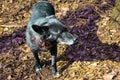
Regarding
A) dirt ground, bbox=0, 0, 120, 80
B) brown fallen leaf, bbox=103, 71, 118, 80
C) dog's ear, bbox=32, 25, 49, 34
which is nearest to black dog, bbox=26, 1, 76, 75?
dog's ear, bbox=32, 25, 49, 34

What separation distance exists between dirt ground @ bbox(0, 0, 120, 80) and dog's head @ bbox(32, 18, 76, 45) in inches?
53.5

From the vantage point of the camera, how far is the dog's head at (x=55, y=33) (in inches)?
235

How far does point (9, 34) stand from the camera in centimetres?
877

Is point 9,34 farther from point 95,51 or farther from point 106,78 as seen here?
point 106,78

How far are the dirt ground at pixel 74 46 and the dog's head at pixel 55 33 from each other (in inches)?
53.5

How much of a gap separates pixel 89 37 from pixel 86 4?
1.62 m

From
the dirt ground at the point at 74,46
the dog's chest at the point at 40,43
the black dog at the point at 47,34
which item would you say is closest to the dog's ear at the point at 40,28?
the black dog at the point at 47,34

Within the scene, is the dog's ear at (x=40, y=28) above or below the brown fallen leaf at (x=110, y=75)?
above

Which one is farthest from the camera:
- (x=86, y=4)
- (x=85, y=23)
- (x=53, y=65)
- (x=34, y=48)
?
(x=86, y=4)

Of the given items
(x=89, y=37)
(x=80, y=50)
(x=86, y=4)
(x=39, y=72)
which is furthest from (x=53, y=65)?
(x=86, y=4)

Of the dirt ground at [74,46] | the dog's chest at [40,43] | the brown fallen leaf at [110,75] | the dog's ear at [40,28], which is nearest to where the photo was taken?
the dog's ear at [40,28]

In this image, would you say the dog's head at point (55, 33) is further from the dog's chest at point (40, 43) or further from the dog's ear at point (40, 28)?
the dog's chest at point (40, 43)

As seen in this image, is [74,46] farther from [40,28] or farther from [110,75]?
[40,28]

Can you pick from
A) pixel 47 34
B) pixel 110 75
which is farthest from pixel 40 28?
pixel 110 75
